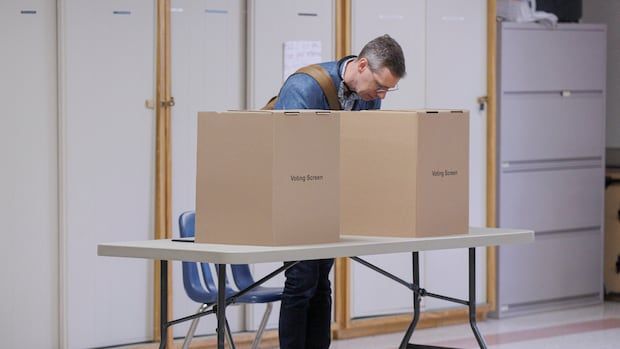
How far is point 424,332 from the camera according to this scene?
6234 millimetres

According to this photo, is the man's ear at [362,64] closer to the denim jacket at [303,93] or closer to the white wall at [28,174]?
the denim jacket at [303,93]

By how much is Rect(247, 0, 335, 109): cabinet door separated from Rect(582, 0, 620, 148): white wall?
99.1 inches

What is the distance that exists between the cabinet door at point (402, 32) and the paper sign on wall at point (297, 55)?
256 millimetres

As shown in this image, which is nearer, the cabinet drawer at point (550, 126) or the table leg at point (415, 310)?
the table leg at point (415, 310)

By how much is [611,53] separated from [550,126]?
1.04 meters

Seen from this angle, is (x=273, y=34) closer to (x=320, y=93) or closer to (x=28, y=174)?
(x=28, y=174)

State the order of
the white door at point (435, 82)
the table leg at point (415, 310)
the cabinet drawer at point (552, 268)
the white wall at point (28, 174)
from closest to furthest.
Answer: the table leg at point (415, 310), the white wall at point (28, 174), the white door at point (435, 82), the cabinet drawer at point (552, 268)

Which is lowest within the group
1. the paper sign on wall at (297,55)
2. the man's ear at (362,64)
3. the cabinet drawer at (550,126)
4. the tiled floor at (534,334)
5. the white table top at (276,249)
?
the tiled floor at (534,334)

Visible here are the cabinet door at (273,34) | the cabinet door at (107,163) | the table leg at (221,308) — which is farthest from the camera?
the cabinet door at (273,34)

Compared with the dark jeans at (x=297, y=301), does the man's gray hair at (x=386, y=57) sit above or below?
above

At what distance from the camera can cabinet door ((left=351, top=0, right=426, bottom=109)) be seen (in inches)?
235

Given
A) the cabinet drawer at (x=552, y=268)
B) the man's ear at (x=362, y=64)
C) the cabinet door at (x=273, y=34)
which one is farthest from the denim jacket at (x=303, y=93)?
the cabinet drawer at (x=552, y=268)

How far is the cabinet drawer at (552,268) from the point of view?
21.9ft

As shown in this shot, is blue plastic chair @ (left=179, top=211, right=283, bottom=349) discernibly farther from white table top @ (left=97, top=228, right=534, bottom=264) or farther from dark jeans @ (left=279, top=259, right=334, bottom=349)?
white table top @ (left=97, top=228, right=534, bottom=264)
